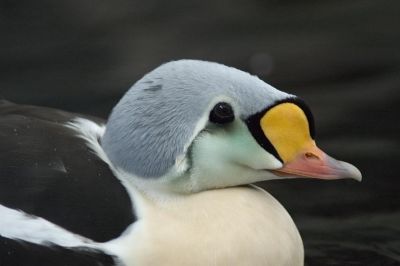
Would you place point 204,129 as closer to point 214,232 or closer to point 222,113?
point 222,113

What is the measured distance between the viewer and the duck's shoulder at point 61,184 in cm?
329

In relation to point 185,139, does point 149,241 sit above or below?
below

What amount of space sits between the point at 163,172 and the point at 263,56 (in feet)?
7.40

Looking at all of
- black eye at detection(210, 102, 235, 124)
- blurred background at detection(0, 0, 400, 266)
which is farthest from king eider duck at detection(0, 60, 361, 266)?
blurred background at detection(0, 0, 400, 266)

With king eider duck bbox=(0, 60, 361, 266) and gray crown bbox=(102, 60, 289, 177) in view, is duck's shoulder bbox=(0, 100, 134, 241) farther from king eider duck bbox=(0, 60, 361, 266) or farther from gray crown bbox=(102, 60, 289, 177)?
gray crown bbox=(102, 60, 289, 177)

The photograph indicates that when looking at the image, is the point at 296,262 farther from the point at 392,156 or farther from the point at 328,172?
the point at 392,156

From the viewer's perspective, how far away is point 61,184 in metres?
3.32

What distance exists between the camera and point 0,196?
10.8 ft

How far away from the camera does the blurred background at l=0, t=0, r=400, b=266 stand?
4777mm

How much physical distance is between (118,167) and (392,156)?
160 centimetres

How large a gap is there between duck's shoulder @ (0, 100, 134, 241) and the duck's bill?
46 centimetres

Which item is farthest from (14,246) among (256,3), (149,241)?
(256,3)

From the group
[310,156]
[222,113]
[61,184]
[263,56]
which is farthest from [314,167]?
[263,56]

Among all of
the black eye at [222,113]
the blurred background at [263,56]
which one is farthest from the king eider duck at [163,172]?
the blurred background at [263,56]
